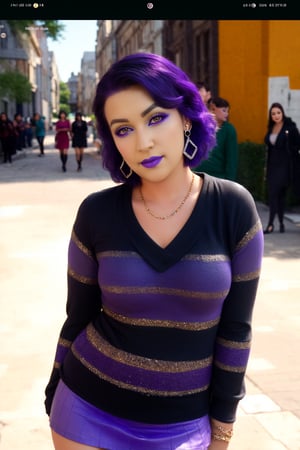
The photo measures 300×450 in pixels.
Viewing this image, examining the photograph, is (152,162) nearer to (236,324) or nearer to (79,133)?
(236,324)

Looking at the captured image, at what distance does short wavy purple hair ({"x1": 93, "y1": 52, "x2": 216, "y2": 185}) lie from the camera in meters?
1.65

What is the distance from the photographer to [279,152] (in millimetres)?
9219

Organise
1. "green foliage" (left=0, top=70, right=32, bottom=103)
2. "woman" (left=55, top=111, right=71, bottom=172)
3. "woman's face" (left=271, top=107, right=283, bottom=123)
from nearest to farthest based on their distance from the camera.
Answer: "woman's face" (left=271, top=107, right=283, bottom=123)
"woman" (left=55, top=111, right=71, bottom=172)
"green foliage" (left=0, top=70, right=32, bottom=103)

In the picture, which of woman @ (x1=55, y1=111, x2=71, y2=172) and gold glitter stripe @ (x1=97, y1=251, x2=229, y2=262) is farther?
woman @ (x1=55, y1=111, x2=71, y2=172)

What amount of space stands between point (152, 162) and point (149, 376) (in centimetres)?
52

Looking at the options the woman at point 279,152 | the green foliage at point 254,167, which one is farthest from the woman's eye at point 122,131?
the green foliage at point 254,167

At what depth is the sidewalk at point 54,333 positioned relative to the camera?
3523 mm

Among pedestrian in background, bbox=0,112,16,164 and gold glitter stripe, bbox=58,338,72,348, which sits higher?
gold glitter stripe, bbox=58,338,72,348

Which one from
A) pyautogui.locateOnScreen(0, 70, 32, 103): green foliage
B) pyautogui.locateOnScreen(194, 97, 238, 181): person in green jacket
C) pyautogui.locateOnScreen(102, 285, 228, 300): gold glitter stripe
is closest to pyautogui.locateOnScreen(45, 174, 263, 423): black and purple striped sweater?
pyautogui.locateOnScreen(102, 285, 228, 300): gold glitter stripe

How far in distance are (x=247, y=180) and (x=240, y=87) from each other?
2922 mm

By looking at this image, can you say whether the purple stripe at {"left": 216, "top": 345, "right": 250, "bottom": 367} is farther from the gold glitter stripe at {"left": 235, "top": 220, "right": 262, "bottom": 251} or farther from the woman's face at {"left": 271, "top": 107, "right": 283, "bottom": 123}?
the woman's face at {"left": 271, "top": 107, "right": 283, "bottom": 123}

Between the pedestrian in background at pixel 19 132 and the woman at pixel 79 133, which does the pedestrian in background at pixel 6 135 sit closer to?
the woman at pixel 79 133

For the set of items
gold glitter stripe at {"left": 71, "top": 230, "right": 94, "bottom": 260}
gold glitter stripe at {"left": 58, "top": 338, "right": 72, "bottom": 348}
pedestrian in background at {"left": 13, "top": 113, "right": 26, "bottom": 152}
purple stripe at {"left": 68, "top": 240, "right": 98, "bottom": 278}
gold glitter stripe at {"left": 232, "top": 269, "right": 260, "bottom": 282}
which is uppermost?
gold glitter stripe at {"left": 71, "top": 230, "right": 94, "bottom": 260}

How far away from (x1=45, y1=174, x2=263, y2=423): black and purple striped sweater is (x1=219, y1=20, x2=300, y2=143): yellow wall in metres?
12.2
